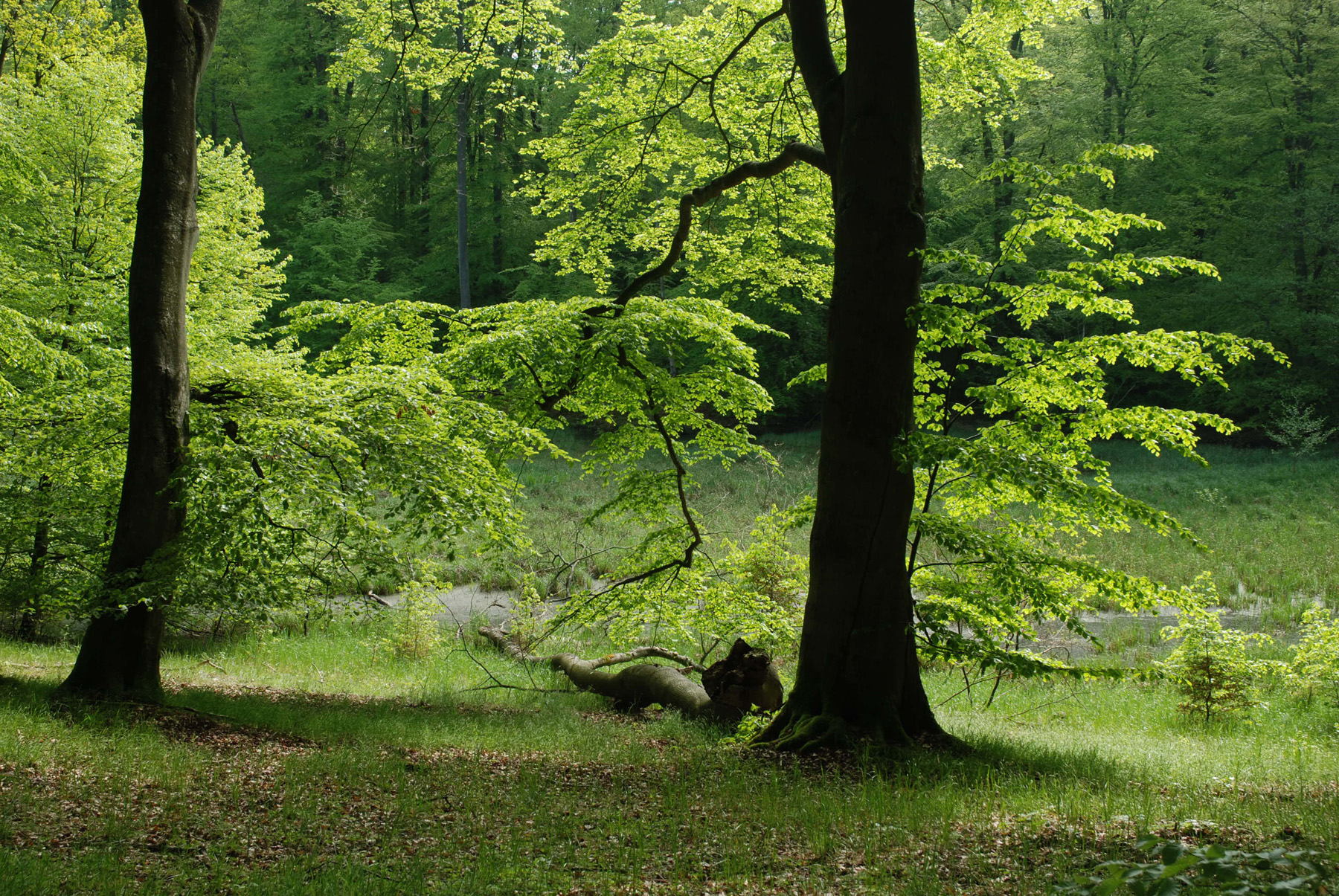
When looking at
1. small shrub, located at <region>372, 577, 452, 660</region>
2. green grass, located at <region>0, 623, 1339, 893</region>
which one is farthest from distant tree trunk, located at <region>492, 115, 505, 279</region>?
green grass, located at <region>0, 623, 1339, 893</region>

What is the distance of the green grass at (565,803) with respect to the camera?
367cm

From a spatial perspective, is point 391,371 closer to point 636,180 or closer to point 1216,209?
point 636,180

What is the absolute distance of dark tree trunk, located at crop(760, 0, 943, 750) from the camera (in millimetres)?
6434

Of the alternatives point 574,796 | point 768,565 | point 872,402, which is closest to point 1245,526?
point 768,565

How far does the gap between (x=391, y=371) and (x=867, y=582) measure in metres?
5.06

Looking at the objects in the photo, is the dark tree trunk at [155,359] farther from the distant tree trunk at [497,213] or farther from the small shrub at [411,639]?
the distant tree trunk at [497,213]

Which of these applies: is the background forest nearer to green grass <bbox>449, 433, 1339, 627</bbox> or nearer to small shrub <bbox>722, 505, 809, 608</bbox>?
small shrub <bbox>722, 505, 809, 608</bbox>

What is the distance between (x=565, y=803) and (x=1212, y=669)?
8108 mm

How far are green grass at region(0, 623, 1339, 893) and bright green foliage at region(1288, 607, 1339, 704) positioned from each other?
4.72 ft

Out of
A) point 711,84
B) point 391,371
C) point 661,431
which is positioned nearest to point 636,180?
point 711,84

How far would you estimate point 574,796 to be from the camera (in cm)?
520

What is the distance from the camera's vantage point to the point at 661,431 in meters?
9.30

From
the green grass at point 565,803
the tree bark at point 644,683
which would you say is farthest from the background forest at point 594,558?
the tree bark at point 644,683

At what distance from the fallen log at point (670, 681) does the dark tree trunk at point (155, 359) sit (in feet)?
16.4
